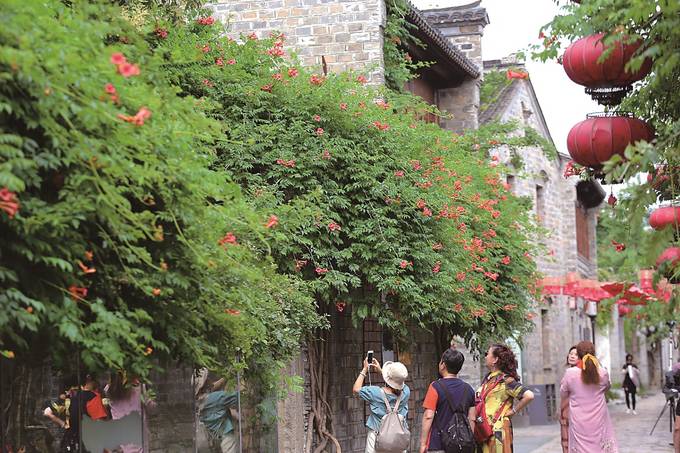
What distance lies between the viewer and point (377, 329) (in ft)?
56.4

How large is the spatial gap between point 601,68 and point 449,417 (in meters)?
3.22

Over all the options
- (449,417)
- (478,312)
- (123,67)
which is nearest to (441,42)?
(478,312)

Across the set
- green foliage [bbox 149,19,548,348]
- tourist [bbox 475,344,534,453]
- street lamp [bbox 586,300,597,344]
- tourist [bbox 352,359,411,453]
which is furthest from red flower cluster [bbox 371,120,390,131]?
street lamp [bbox 586,300,597,344]

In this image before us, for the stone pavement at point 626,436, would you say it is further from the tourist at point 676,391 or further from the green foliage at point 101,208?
the green foliage at point 101,208

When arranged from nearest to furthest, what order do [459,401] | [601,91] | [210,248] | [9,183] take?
[9,183]
[210,248]
[601,91]
[459,401]

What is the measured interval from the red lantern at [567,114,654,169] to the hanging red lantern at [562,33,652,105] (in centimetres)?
19

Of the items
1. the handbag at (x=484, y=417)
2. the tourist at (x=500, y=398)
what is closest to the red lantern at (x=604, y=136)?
the tourist at (x=500, y=398)

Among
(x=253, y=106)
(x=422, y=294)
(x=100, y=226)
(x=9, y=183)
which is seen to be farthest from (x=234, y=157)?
(x=9, y=183)

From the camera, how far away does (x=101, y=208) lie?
5.39m

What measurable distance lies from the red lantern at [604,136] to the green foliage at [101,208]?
2.17 metres

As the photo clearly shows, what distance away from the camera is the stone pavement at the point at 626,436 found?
19500mm

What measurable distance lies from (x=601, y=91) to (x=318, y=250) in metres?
5.52

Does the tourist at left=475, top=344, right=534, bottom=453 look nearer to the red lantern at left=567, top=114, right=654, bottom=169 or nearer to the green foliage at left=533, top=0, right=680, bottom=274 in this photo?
the green foliage at left=533, top=0, right=680, bottom=274

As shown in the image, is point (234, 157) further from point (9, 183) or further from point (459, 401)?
point (9, 183)
